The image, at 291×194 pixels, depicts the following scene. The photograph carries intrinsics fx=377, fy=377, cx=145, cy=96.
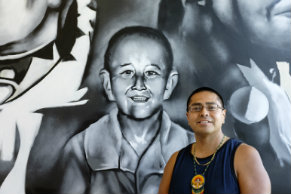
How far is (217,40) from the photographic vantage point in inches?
95.2

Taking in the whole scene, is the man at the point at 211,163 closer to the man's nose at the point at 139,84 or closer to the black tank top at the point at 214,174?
the black tank top at the point at 214,174

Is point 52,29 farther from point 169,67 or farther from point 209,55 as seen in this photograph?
point 209,55

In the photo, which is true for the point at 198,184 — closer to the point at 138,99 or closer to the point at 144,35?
the point at 138,99

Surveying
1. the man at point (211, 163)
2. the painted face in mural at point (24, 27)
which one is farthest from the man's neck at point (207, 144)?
the painted face in mural at point (24, 27)

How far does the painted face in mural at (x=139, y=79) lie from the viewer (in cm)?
233

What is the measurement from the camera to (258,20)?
245cm

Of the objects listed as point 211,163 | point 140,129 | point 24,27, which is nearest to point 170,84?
point 140,129

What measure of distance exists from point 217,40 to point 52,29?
3.45ft

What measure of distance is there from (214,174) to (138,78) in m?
0.95

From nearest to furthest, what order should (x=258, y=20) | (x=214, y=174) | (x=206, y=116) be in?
1. (x=214, y=174)
2. (x=206, y=116)
3. (x=258, y=20)

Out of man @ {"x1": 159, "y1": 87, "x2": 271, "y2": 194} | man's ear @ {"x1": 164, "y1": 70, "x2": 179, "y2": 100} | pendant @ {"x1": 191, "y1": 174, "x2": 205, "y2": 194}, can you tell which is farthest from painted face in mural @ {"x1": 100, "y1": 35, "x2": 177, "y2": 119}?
pendant @ {"x1": 191, "y1": 174, "x2": 205, "y2": 194}

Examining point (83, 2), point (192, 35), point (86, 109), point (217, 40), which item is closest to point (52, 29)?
point (83, 2)

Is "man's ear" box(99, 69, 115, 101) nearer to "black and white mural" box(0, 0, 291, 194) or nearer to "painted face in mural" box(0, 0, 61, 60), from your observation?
"black and white mural" box(0, 0, 291, 194)

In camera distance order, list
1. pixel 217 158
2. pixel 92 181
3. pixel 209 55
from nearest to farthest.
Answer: pixel 217 158, pixel 92 181, pixel 209 55
